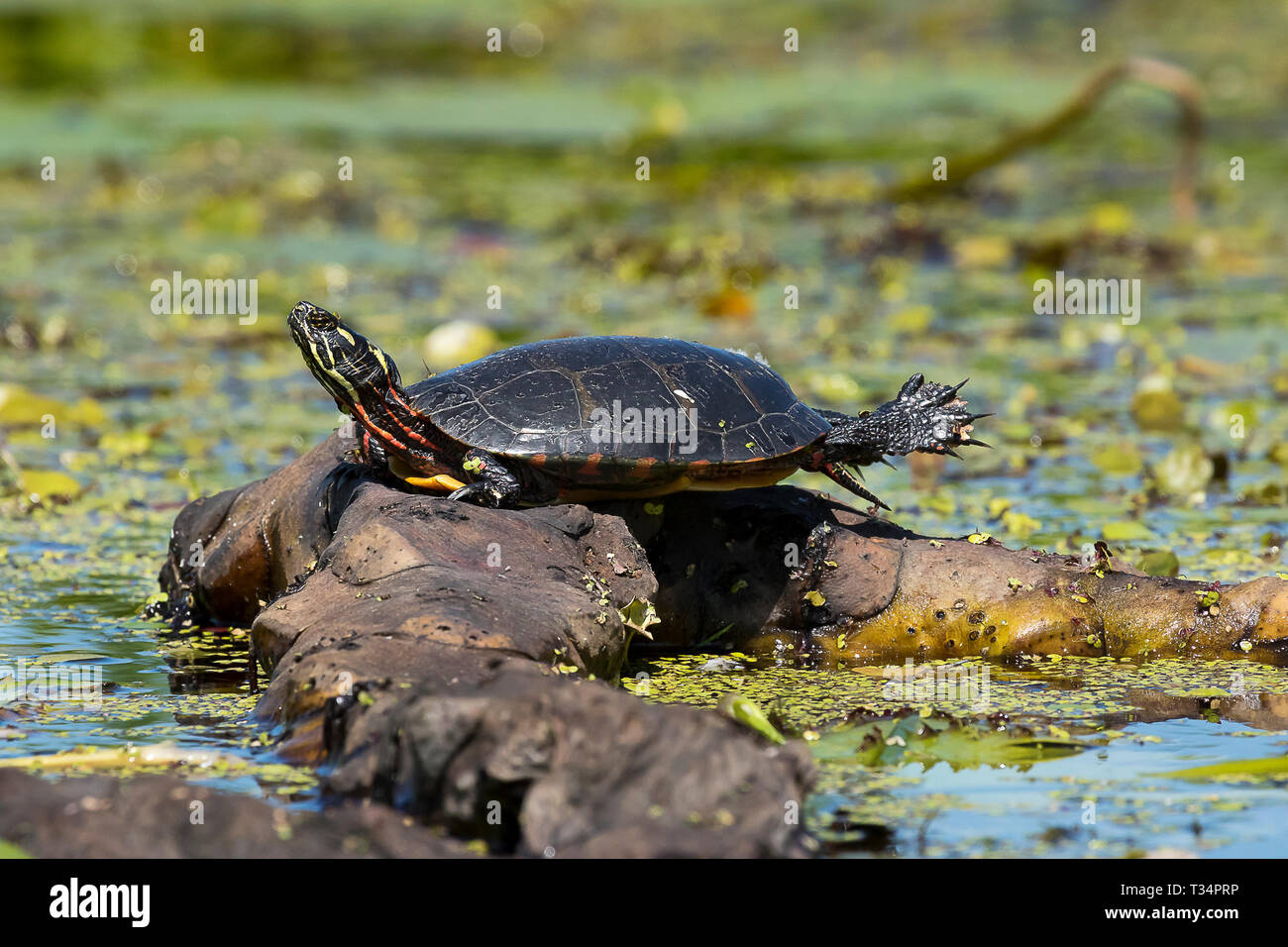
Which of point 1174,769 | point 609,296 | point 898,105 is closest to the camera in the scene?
point 1174,769

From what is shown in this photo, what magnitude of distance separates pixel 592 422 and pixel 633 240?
7162 millimetres

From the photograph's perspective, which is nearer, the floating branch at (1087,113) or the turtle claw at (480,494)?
the turtle claw at (480,494)

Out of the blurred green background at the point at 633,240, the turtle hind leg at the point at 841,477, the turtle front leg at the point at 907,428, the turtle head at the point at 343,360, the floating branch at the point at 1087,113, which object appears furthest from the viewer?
the floating branch at the point at 1087,113

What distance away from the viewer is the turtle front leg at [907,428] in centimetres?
529

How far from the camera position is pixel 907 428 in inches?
209

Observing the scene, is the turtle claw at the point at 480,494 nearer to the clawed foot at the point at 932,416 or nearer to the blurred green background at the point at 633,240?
the blurred green background at the point at 633,240

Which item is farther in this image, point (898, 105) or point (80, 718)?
point (898, 105)

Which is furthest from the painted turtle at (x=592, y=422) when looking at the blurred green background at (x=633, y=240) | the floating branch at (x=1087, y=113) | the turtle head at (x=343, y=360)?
the floating branch at (x=1087, y=113)

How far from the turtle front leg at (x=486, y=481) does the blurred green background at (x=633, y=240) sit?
90 centimetres

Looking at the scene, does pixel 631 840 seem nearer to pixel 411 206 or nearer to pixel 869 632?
pixel 869 632

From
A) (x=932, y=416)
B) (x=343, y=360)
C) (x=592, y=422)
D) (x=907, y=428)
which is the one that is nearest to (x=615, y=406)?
(x=592, y=422)

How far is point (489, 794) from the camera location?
3.54 m

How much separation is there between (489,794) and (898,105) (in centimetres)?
1388

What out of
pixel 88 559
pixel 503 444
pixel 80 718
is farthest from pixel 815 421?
pixel 88 559
